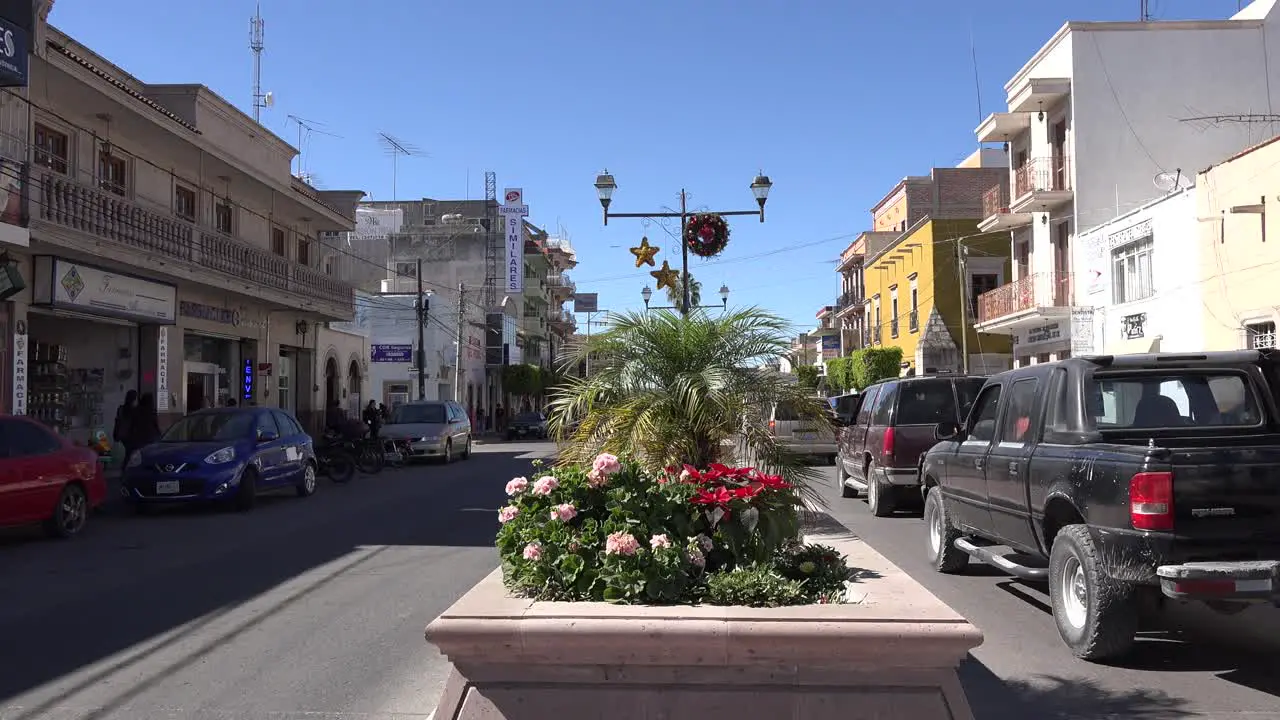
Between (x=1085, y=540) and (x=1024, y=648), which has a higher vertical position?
(x=1085, y=540)

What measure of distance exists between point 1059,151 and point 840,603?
96.4 feet

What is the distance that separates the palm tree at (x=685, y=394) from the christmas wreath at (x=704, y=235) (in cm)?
1064

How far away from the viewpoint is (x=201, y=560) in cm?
1070

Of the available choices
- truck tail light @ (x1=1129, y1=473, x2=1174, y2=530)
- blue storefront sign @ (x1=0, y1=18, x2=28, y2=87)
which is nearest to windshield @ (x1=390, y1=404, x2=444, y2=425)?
blue storefront sign @ (x1=0, y1=18, x2=28, y2=87)

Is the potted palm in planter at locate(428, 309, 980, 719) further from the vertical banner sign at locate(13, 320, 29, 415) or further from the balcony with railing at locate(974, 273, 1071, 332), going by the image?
the balcony with railing at locate(974, 273, 1071, 332)

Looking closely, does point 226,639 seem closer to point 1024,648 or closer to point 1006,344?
point 1024,648

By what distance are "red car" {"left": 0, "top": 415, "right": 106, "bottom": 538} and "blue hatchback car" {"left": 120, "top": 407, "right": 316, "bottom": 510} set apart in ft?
5.81

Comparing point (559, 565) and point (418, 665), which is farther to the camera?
point (418, 665)

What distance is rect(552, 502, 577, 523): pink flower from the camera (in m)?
4.84

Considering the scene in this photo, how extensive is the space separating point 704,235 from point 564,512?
571 inches

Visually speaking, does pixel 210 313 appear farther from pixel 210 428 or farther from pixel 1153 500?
pixel 1153 500

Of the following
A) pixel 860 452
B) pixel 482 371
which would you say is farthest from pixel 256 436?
pixel 482 371

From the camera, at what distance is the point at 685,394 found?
7996 mm

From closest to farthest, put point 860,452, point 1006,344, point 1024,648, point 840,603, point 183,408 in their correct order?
point 840,603 < point 1024,648 < point 860,452 < point 183,408 < point 1006,344
